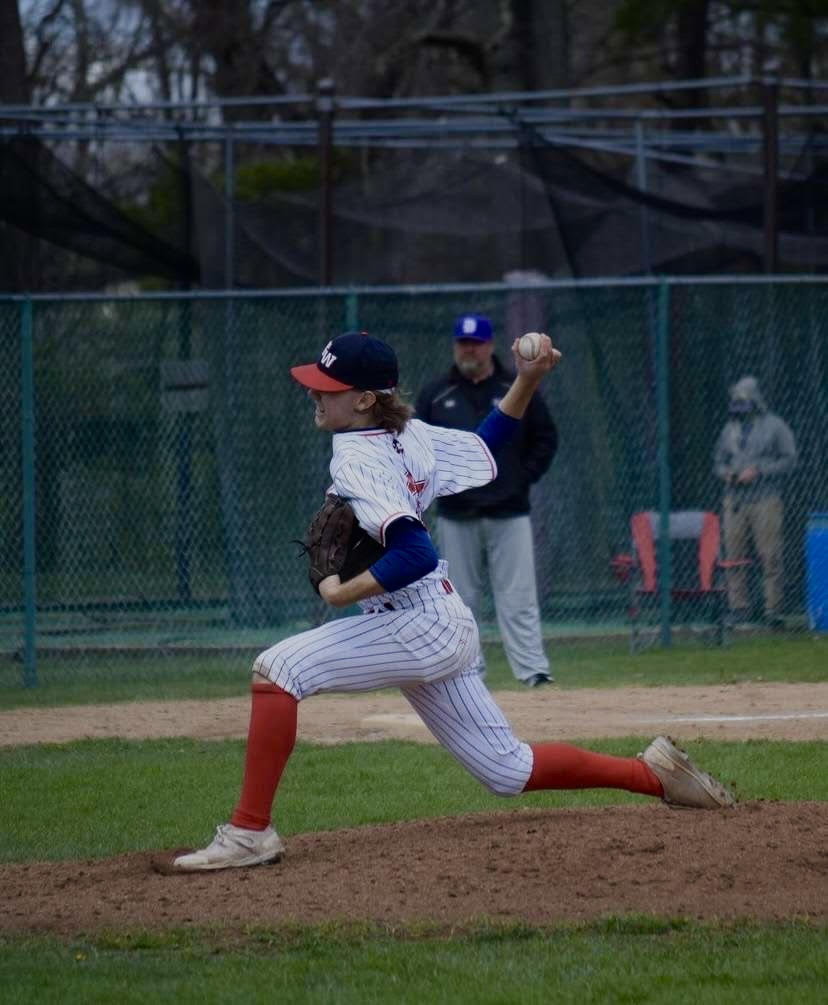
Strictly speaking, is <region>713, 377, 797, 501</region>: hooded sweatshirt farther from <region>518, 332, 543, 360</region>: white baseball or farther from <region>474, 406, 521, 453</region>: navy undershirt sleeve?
<region>518, 332, 543, 360</region>: white baseball

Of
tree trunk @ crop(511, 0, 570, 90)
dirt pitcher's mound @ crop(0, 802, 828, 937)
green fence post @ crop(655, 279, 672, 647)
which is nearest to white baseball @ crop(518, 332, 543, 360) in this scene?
dirt pitcher's mound @ crop(0, 802, 828, 937)

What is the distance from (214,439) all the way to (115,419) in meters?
0.69

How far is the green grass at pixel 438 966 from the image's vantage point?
4.04m

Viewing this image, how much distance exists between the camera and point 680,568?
11.9 metres

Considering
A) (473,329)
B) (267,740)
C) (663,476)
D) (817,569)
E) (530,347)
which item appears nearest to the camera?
(267,740)

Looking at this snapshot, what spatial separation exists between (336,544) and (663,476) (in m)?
6.76

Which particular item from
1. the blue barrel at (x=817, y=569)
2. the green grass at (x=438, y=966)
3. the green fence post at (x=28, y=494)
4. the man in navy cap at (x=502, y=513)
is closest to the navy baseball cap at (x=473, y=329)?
the man in navy cap at (x=502, y=513)

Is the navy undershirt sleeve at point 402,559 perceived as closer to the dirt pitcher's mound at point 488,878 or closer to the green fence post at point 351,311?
the dirt pitcher's mound at point 488,878

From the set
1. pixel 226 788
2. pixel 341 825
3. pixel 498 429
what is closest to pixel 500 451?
pixel 226 788

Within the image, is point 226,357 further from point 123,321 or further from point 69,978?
point 69,978

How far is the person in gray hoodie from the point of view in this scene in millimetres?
11867

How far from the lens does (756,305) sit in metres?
12.1

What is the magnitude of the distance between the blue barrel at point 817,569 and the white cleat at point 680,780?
6.34m

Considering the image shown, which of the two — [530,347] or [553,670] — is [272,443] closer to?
[553,670]
